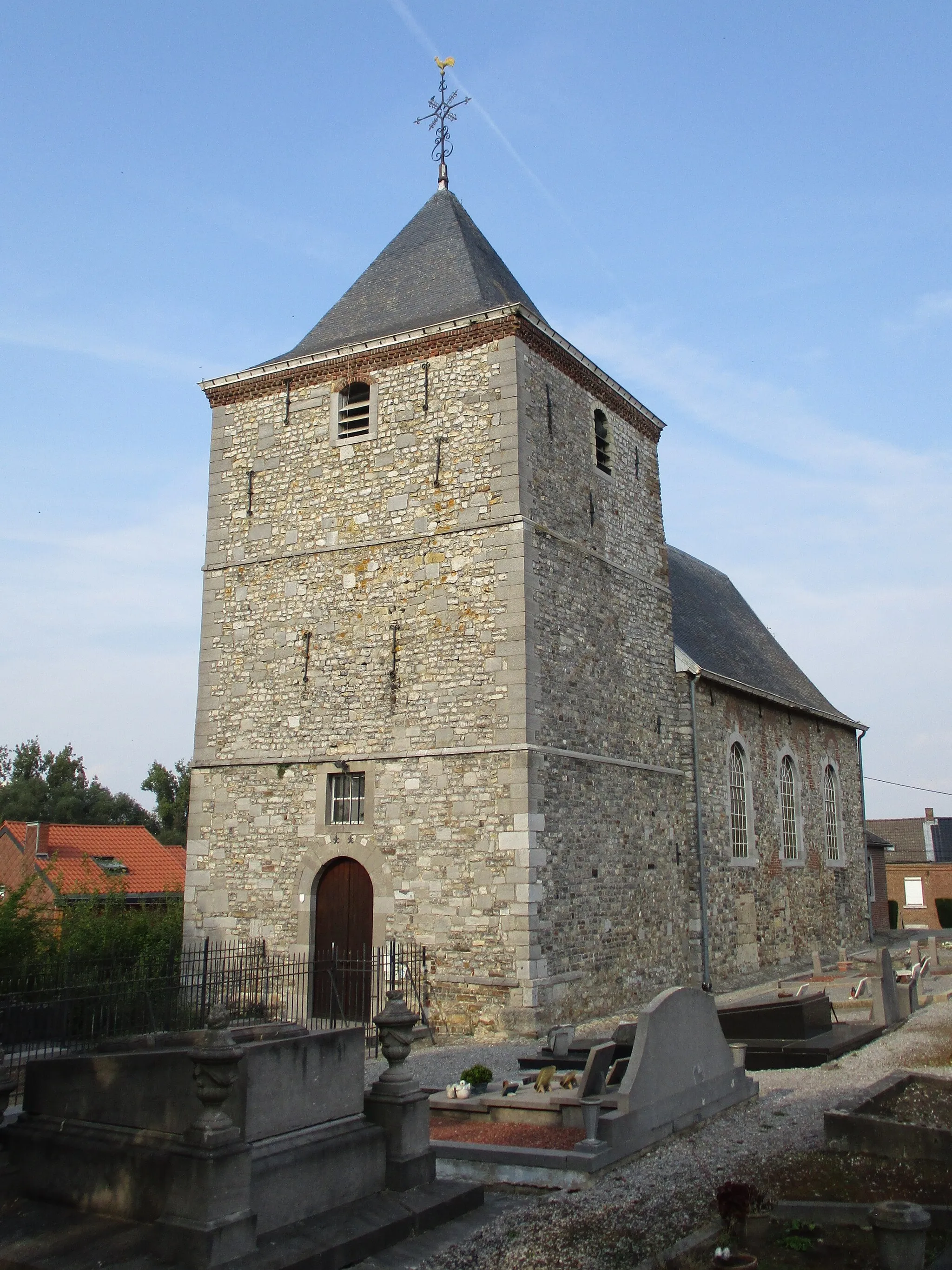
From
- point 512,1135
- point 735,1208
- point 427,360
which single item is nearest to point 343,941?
point 512,1135

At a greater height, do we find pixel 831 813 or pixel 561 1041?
pixel 831 813

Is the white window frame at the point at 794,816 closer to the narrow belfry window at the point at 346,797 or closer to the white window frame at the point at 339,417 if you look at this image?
the narrow belfry window at the point at 346,797

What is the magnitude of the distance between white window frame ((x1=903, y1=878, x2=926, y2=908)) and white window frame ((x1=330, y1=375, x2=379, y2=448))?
33175 millimetres

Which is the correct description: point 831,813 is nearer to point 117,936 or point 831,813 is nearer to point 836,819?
point 836,819

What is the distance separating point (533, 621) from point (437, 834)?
2.90m

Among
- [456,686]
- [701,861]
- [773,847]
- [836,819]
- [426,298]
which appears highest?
[426,298]

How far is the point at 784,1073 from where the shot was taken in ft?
32.4

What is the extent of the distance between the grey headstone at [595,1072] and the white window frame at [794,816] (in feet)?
42.1

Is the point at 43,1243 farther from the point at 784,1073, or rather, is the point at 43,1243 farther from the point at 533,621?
the point at 533,621

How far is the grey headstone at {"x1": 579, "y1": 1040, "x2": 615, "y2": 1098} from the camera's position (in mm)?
7156

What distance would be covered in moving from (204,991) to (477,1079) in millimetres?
4668

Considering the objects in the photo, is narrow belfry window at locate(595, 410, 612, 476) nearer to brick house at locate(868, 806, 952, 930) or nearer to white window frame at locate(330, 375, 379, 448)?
white window frame at locate(330, 375, 379, 448)

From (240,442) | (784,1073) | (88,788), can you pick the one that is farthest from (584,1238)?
(88,788)

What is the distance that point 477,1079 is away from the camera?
26.6 ft
